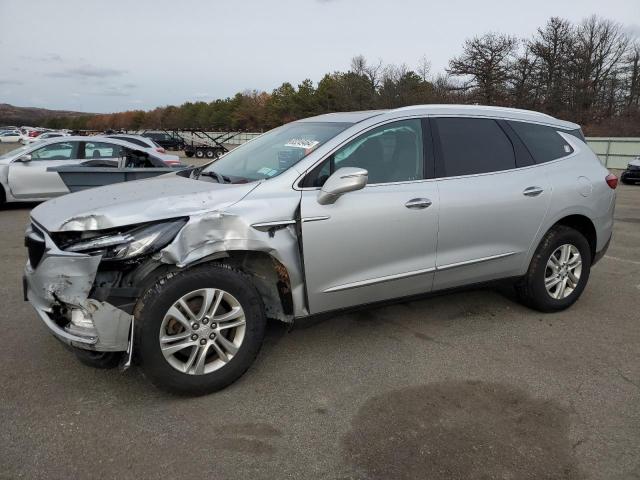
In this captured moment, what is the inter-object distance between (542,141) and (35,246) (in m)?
4.00

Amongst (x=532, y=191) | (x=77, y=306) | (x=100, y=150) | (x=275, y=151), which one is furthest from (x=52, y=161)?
(x=532, y=191)

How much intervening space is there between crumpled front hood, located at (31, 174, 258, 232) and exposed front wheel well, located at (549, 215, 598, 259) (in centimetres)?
290

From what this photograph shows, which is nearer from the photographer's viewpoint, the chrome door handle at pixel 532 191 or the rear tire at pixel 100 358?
the rear tire at pixel 100 358

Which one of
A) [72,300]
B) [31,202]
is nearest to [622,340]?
[72,300]

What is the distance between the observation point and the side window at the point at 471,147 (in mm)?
3922

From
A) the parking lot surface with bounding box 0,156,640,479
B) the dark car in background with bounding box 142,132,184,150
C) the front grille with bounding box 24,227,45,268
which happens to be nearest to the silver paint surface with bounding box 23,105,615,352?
the front grille with bounding box 24,227,45,268

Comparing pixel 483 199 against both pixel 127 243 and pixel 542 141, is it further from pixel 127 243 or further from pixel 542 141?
pixel 127 243

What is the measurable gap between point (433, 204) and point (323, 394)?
60.4 inches

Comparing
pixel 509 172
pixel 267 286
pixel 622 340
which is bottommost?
pixel 622 340

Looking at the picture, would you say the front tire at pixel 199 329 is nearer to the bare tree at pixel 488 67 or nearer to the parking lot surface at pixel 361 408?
the parking lot surface at pixel 361 408

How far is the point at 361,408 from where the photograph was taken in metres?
3.06

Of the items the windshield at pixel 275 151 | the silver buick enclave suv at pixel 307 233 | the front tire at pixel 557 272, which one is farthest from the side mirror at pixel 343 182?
the front tire at pixel 557 272

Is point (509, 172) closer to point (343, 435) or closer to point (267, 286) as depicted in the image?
point (267, 286)

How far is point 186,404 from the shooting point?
3078 mm
